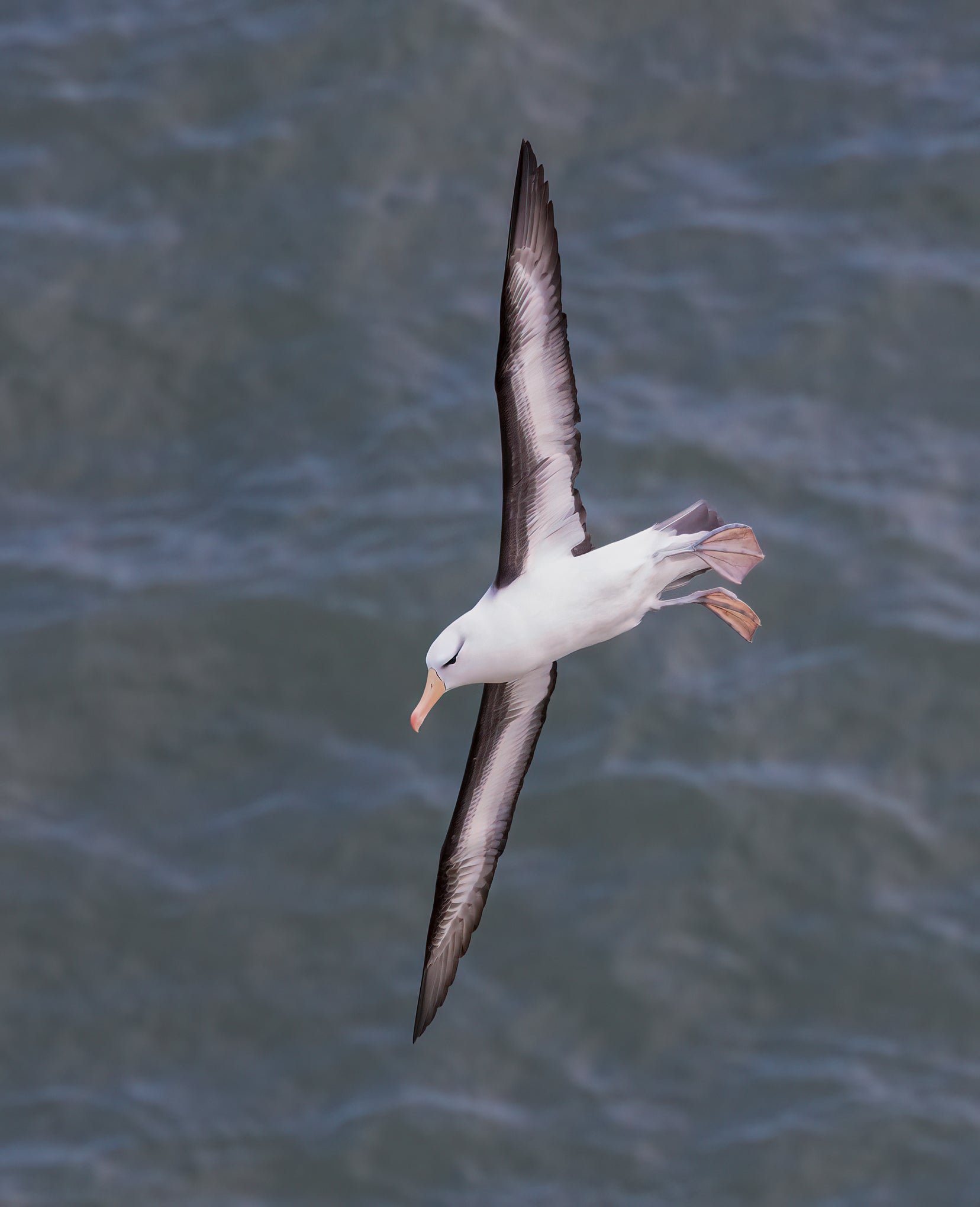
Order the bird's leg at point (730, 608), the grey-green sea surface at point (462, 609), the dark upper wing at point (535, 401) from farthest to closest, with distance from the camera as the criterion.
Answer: the grey-green sea surface at point (462, 609) < the bird's leg at point (730, 608) < the dark upper wing at point (535, 401)

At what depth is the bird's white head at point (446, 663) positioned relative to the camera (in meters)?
12.6

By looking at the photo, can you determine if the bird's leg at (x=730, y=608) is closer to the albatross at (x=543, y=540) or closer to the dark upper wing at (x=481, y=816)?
the albatross at (x=543, y=540)

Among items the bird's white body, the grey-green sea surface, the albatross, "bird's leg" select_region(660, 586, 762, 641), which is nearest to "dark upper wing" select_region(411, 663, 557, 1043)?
"bird's leg" select_region(660, 586, 762, 641)

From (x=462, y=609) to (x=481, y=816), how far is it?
910cm

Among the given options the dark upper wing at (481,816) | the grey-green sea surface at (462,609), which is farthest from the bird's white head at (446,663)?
the grey-green sea surface at (462,609)

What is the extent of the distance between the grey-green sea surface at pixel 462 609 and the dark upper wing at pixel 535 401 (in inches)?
412

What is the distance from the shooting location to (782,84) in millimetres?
26875

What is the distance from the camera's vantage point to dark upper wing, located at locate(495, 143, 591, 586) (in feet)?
40.9

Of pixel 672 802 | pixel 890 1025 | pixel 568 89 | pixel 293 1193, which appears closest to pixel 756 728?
pixel 672 802

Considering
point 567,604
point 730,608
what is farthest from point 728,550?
point 730,608

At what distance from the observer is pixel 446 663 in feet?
41.7

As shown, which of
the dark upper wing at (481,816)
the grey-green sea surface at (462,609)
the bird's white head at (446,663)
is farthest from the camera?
the grey-green sea surface at (462,609)

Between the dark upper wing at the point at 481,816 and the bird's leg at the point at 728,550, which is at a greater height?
the bird's leg at the point at 728,550

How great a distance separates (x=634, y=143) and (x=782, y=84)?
1.97m
